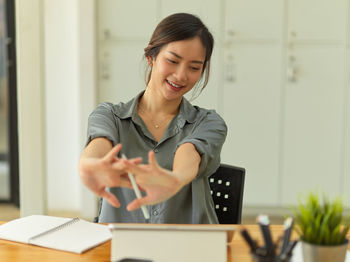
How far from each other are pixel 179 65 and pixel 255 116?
207 centimetres

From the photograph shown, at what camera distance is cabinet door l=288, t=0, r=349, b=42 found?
3393 mm

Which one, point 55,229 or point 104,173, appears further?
point 55,229

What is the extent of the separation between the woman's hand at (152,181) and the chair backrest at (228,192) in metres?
0.46

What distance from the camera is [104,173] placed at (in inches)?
44.1

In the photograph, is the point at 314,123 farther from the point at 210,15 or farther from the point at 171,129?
the point at 171,129

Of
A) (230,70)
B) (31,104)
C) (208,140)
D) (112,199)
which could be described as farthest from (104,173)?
(230,70)

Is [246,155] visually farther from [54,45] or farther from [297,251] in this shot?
[297,251]

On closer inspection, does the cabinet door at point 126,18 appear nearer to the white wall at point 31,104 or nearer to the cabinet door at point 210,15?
the cabinet door at point 210,15

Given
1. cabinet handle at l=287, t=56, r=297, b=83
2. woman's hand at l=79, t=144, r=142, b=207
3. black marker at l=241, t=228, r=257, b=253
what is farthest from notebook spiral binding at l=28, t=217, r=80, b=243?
cabinet handle at l=287, t=56, r=297, b=83

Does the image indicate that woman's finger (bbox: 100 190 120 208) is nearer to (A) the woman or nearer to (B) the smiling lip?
(A) the woman

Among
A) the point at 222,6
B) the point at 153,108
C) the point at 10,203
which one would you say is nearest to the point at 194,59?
the point at 153,108

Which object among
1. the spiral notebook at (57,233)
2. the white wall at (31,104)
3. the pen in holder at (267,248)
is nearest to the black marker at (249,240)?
the pen in holder at (267,248)

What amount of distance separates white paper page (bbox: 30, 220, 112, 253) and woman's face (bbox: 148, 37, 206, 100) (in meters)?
0.47

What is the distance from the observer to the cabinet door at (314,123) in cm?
346
